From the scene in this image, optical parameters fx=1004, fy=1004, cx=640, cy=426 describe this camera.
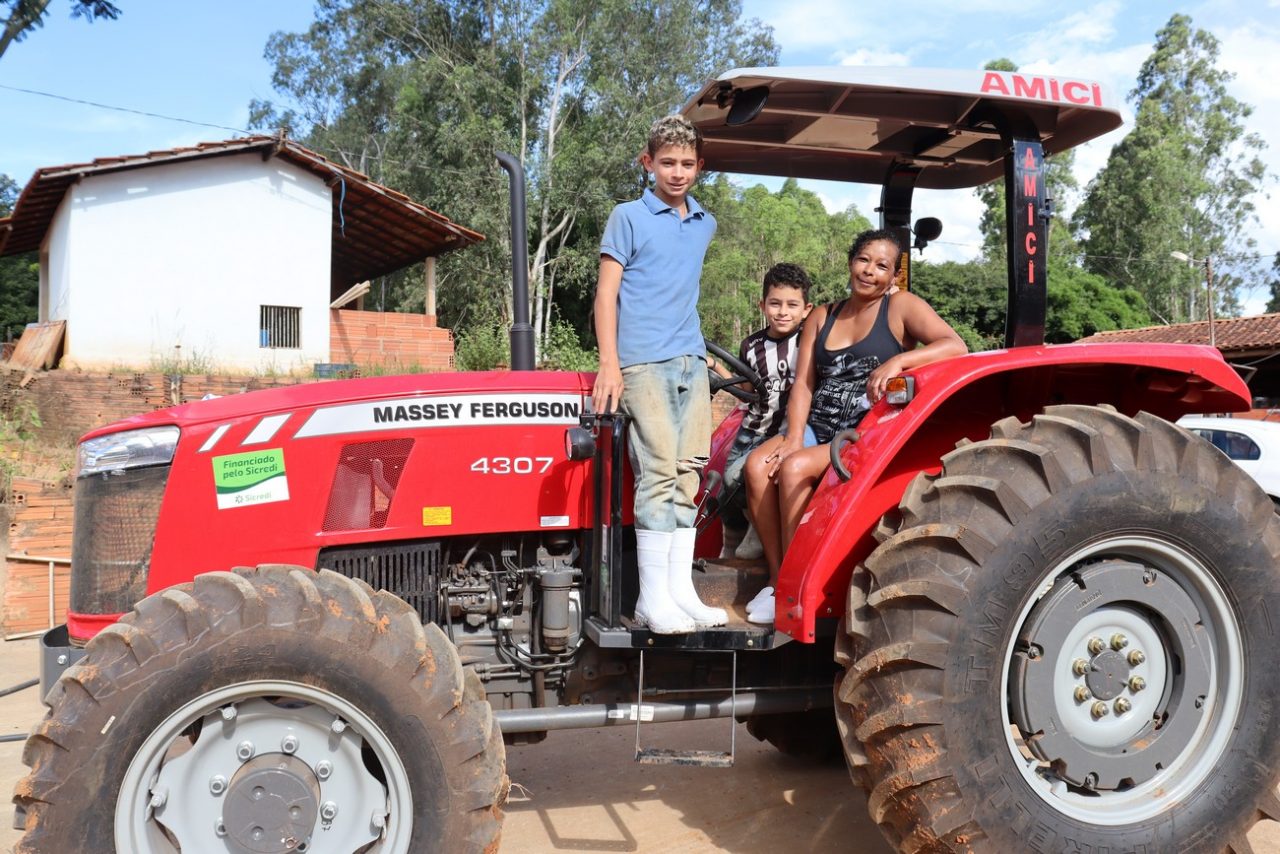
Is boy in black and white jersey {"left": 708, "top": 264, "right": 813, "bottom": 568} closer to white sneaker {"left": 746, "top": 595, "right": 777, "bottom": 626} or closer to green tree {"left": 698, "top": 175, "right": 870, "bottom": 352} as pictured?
white sneaker {"left": 746, "top": 595, "right": 777, "bottom": 626}

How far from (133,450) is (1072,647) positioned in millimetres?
2783

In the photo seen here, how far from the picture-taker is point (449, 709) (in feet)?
8.42

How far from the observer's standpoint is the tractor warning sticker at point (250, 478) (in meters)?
2.93

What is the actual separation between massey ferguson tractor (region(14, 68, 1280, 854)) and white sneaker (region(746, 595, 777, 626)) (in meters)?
0.04

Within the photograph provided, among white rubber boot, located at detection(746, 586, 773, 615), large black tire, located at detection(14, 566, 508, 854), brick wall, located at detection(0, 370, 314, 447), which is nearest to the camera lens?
large black tire, located at detection(14, 566, 508, 854)

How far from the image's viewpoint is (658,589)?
2988mm

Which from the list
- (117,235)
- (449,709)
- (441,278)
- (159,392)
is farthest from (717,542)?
(441,278)

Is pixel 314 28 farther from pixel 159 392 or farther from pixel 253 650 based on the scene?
pixel 253 650

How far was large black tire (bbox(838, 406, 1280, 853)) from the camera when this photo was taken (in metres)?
2.65

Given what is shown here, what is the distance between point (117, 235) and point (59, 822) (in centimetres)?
1710

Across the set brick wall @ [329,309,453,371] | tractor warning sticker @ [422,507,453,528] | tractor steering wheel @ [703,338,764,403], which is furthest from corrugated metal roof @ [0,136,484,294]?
tractor warning sticker @ [422,507,453,528]

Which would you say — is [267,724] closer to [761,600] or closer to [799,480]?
[761,600]

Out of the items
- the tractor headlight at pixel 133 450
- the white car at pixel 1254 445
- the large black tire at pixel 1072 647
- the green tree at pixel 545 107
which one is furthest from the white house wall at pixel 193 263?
the large black tire at pixel 1072 647

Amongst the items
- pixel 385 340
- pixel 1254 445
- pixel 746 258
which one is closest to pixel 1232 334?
pixel 746 258
